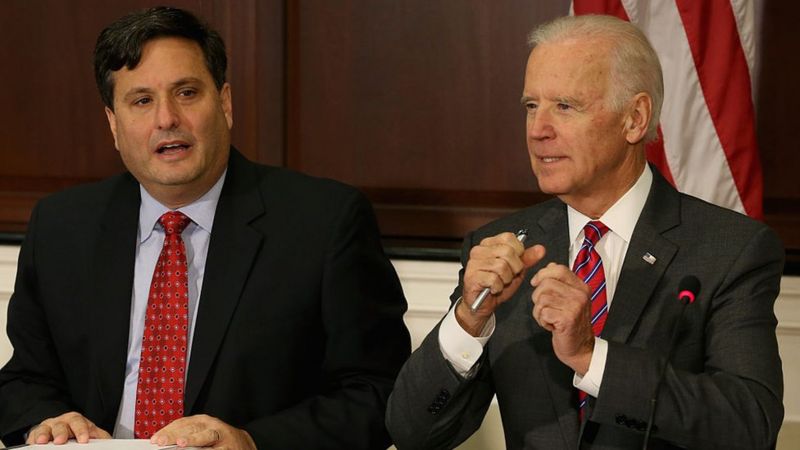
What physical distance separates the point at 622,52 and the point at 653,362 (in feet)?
1.97

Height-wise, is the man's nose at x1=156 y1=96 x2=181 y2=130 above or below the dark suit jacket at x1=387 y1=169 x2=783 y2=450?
above

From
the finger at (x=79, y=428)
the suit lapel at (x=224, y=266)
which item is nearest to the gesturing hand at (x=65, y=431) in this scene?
the finger at (x=79, y=428)

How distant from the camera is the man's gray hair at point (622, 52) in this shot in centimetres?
214

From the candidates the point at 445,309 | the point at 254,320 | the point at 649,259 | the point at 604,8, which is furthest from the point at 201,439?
the point at 604,8

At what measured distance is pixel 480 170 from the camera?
136 inches

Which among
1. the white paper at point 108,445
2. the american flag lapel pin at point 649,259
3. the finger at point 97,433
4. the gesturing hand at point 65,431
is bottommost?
the finger at point 97,433

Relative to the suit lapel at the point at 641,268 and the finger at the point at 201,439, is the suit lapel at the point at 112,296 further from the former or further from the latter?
the suit lapel at the point at 641,268

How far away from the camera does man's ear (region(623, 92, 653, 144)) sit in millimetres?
2174

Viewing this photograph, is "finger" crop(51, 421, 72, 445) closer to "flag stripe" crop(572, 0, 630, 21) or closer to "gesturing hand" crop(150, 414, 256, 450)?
"gesturing hand" crop(150, 414, 256, 450)

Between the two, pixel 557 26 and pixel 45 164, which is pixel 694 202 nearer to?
pixel 557 26

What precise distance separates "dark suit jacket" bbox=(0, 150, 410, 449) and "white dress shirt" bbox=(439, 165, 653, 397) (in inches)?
15.3

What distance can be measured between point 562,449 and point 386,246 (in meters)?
1.46

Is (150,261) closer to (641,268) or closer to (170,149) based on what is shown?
(170,149)

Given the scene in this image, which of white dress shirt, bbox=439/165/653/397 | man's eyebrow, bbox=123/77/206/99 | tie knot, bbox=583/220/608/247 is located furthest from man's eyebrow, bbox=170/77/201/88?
tie knot, bbox=583/220/608/247
